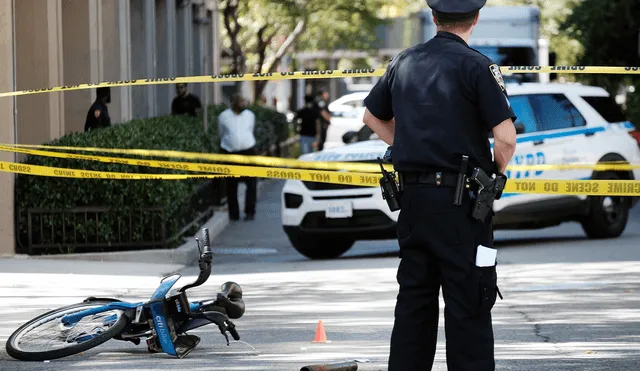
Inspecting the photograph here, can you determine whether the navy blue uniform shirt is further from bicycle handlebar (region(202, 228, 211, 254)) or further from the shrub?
the shrub

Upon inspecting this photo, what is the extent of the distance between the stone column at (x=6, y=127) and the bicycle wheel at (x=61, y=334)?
5.61 meters

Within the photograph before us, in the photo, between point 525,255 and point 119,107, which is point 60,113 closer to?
point 119,107

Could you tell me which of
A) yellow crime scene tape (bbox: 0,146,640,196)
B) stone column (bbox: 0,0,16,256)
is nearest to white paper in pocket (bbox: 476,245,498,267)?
yellow crime scene tape (bbox: 0,146,640,196)

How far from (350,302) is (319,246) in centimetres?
409

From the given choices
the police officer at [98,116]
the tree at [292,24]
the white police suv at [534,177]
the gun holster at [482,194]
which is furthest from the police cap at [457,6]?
the tree at [292,24]

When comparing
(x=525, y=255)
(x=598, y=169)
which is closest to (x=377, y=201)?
(x=525, y=255)

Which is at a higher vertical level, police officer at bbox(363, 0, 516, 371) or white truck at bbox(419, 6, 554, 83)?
white truck at bbox(419, 6, 554, 83)

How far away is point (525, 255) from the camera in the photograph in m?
13.9

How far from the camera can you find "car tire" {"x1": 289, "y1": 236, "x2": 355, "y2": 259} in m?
14.4

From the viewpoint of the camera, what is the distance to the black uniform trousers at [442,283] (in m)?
5.71

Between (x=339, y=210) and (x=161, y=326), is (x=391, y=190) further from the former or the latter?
(x=339, y=210)

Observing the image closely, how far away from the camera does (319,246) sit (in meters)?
14.5

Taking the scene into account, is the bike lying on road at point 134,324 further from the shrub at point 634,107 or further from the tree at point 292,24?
the tree at point 292,24

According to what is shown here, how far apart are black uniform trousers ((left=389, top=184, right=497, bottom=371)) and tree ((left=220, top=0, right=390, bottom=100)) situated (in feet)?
105
